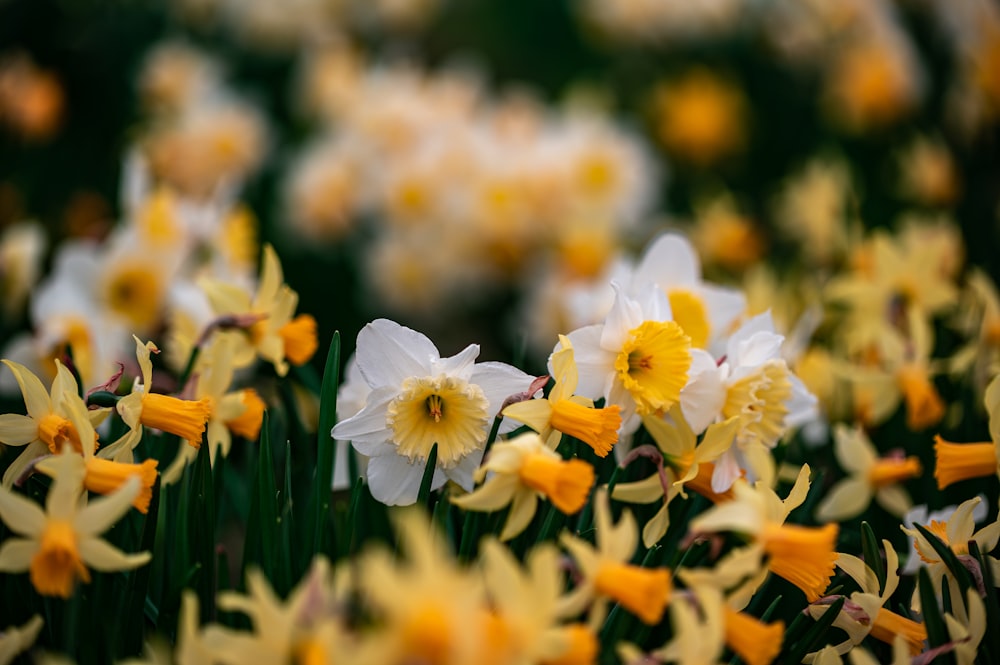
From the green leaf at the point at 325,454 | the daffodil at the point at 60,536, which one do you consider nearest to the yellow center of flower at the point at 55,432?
the daffodil at the point at 60,536

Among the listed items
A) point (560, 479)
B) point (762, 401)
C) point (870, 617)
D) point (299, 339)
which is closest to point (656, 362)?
point (762, 401)

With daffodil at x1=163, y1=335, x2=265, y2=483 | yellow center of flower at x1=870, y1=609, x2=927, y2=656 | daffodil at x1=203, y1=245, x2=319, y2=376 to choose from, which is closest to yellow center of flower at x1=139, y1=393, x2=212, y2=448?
daffodil at x1=163, y1=335, x2=265, y2=483

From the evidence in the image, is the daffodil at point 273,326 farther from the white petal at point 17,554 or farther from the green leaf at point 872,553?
the green leaf at point 872,553

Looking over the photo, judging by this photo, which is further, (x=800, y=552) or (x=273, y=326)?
(x=273, y=326)

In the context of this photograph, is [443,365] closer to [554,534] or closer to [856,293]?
[554,534]

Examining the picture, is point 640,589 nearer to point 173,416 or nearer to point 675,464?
point 675,464

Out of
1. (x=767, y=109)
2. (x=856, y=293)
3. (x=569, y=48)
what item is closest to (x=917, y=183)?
(x=767, y=109)
